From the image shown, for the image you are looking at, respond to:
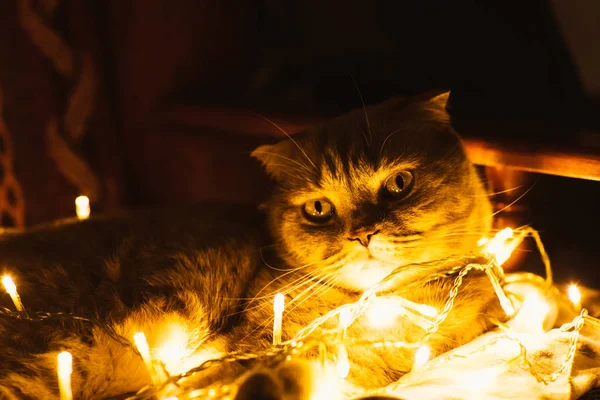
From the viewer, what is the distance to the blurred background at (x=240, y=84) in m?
1.75

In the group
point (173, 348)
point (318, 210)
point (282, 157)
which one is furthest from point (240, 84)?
point (173, 348)

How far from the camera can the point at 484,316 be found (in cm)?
127

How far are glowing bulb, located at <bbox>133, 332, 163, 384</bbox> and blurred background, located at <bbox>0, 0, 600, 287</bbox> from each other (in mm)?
800

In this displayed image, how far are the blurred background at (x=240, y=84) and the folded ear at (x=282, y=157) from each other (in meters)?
0.25

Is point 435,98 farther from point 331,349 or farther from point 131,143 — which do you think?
point 131,143

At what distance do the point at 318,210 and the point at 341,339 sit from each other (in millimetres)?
340

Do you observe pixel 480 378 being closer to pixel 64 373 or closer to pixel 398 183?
pixel 398 183

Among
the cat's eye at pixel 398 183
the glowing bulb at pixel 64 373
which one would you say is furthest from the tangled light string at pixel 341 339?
the cat's eye at pixel 398 183

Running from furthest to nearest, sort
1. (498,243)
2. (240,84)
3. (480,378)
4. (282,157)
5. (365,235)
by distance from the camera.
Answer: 1. (240,84)
2. (282,157)
3. (498,243)
4. (365,235)
5. (480,378)

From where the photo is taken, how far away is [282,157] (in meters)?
1.44

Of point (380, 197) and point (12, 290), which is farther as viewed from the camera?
point (380, 197)

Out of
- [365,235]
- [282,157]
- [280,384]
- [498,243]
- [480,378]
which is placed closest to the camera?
[280,384]

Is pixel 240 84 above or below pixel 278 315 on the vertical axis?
above

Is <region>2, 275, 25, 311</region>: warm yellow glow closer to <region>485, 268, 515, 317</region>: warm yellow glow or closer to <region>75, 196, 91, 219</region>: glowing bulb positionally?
<region>75, 196, 91, 219</region>: glowing bulb
